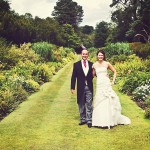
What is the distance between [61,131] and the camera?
29.8ft

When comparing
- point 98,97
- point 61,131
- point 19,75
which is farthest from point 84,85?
point 19,75

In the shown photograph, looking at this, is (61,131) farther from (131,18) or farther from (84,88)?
(131,18)

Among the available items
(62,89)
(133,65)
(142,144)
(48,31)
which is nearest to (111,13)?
(48,31)

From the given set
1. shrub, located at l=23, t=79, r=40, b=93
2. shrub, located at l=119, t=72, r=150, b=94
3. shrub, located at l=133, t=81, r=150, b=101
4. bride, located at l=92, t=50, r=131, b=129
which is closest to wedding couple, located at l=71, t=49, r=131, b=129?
bride, located at l=92, t=50, r=131, b=129

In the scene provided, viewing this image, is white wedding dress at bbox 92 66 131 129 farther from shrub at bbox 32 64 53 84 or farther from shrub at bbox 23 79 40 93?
shrub at bbox 32 64 53 84

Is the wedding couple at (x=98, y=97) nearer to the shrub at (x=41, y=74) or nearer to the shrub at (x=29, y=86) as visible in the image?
the shrub at (x=29, y=86)

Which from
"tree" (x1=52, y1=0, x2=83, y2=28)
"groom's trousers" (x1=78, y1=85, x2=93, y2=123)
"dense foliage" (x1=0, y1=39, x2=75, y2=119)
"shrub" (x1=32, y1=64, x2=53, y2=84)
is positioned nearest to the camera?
"groom's trousers" (x1=78, y1=85, x2=93, y2=123)

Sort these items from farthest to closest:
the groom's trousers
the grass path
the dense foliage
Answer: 1. the dense foliage
2. the groom's trousers
3. the grass path

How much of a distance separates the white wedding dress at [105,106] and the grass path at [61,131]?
269 mm

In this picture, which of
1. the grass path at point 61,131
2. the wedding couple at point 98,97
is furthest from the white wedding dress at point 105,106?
the grass path at point 61,131

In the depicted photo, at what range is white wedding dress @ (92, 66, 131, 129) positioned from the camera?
9.31m

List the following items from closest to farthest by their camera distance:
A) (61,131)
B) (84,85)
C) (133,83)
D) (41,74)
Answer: (61,131), (84,85), (133,83), (41,74)

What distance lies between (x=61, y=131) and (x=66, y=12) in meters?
83.6

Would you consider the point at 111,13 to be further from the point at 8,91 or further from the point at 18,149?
the point at 18,149
